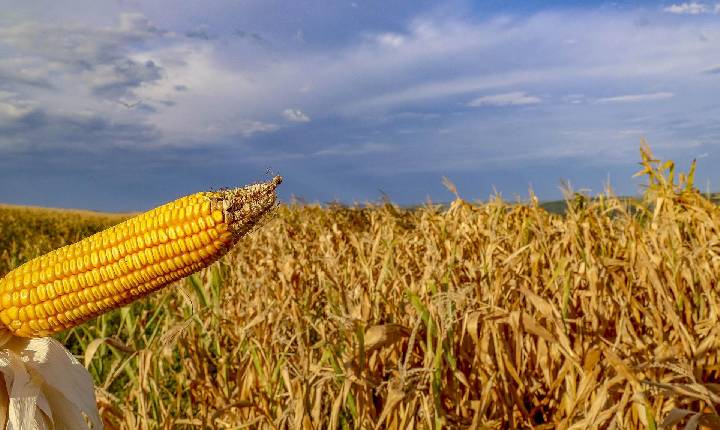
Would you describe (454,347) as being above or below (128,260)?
below

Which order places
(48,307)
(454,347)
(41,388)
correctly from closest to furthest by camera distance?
(48,307)
(41,388)
(454,347)

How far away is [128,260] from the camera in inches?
84.1

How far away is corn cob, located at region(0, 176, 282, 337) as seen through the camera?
1.93 metres

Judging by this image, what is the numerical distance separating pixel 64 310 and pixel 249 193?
86cm

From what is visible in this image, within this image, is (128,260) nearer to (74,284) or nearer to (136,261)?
(136,261)

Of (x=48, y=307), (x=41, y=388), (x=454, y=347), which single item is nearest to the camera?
(x=48, y=307)

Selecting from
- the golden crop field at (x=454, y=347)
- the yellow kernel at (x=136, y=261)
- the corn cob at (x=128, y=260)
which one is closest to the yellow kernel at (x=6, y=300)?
the corn cob at (x=128, y=260)

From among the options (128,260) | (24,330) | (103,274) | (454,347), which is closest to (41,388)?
(24,330)

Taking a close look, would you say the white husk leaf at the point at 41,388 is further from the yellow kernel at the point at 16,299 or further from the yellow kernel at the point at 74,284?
the yellow kernel at the point at 74,284

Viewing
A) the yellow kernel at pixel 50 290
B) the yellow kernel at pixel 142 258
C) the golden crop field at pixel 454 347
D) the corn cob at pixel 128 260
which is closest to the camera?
the corn cob at pixel 128 260

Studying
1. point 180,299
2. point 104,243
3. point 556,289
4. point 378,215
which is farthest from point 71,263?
point 378,215

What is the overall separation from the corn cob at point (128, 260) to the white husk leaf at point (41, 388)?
2.6 inches

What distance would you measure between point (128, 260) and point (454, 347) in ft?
7.08

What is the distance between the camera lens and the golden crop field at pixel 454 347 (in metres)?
3.43
